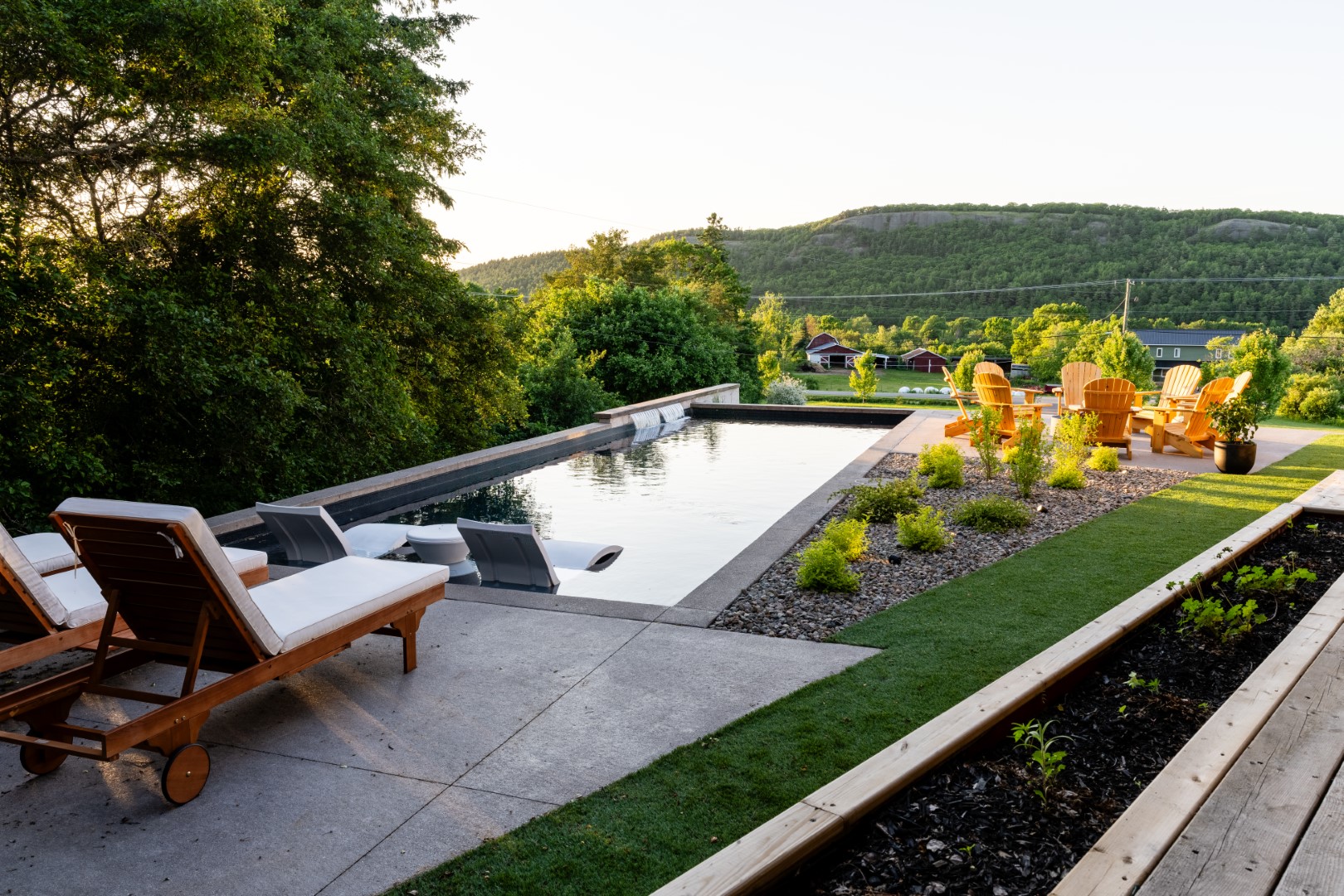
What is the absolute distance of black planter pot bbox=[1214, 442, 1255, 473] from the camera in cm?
844

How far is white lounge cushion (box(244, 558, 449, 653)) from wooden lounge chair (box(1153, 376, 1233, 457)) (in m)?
9.54

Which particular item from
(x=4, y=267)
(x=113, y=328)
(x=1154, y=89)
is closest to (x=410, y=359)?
(x=113, y=328)

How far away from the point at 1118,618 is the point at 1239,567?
4.77ft

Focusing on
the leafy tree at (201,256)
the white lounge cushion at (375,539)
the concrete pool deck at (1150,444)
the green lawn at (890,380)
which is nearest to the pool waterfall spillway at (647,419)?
the leafy tree at (201,256)

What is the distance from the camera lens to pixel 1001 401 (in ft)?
32.5

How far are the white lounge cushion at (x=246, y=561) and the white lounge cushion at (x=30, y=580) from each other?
781 millimetres

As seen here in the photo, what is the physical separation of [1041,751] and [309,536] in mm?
4539

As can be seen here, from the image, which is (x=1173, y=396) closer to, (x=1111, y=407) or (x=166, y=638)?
(x=1111, y=407)

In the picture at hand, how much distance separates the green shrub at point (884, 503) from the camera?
6582mm

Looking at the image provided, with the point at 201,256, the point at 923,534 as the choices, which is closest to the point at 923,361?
the point at 201,256

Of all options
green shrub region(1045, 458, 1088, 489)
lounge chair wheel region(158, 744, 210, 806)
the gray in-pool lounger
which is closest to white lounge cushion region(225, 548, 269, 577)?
the gray in-pool lounger

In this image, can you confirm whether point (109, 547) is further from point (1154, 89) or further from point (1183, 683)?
point (1154, 89)

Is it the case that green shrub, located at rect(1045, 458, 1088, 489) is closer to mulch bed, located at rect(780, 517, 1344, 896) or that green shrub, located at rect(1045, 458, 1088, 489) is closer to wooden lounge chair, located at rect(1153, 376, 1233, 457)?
wooden lounge chair, located at rect(1153, 376, 1233, 457)

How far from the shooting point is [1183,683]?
2953 mm
